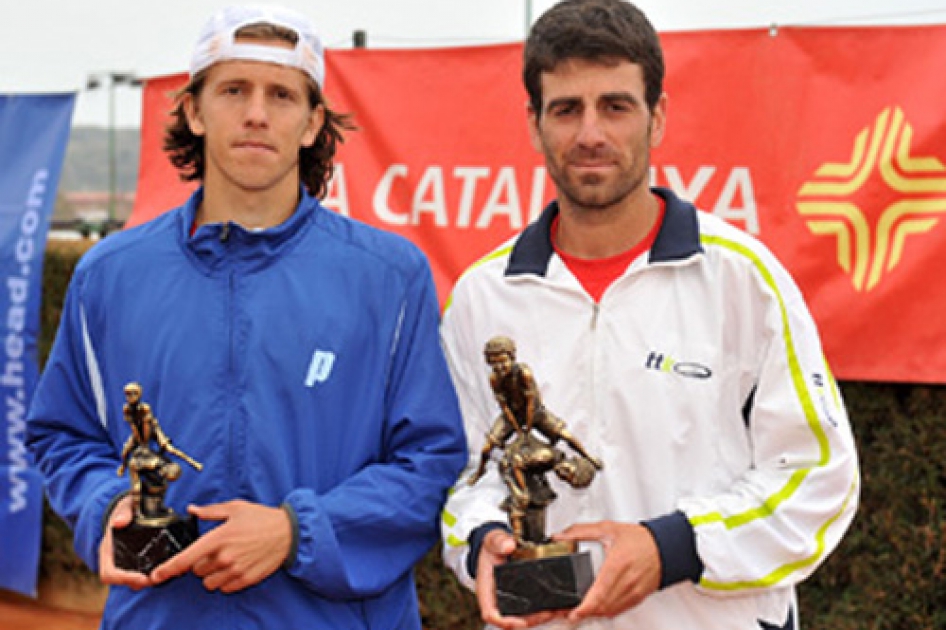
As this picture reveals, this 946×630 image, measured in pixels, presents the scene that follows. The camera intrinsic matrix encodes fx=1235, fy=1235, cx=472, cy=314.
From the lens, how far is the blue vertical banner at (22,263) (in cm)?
726

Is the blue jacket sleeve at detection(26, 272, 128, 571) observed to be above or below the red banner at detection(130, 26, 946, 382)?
below

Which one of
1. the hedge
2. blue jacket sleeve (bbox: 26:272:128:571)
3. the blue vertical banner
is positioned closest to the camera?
blue jacket sleeve (bbox: 26:272:128:571)

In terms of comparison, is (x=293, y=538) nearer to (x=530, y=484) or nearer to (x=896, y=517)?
(x=530, y=484)

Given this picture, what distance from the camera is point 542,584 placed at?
2.27m

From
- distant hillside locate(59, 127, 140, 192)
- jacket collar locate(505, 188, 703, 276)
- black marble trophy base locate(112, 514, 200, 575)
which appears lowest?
black marble trophy base locate(112, 514, 200, 575)

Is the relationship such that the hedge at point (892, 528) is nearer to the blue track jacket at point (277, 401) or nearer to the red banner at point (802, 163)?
the red banner at point (802, 163)

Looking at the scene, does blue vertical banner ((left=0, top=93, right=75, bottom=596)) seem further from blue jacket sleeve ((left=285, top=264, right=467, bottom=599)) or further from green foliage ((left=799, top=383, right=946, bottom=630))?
blue jacket sleeve ((left=285, top=264, right=467, bottom=599))

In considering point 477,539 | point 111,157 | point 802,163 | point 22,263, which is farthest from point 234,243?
point 111,157

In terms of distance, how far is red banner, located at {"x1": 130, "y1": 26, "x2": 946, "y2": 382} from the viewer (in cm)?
466

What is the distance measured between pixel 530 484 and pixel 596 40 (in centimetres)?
92

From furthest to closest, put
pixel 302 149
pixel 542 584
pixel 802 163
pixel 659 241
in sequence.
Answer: pixel 802 163
pixel 302 149
pixel 659 241
pixel 542 584

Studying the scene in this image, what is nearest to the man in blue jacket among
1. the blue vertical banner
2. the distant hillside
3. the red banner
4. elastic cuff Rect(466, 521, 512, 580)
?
elastic cuff Rect(466, 521, 512, 580)

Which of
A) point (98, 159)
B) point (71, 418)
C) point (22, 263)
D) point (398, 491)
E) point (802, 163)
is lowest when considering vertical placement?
point (398, 491)

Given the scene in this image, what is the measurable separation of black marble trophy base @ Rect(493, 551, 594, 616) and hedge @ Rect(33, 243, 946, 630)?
2938 millimetres
